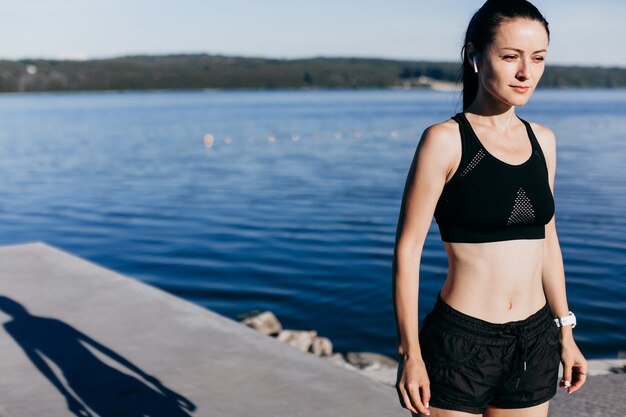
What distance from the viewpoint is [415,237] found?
2.41m

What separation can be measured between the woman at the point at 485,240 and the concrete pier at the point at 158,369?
196 centimetres

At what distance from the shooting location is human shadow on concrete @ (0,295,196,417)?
4.50 m

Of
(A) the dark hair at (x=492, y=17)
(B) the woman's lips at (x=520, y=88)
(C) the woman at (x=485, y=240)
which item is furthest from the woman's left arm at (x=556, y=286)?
(A) the dark hair at (x=492, y=17)

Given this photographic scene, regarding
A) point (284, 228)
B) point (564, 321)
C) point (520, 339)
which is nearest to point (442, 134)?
point (520, 339)

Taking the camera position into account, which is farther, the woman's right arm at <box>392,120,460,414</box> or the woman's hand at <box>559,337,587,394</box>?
the woman's hand at <box>559,337,587,394</box>

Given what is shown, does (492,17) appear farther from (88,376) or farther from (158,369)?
(88,376)

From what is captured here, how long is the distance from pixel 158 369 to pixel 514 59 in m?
3.62

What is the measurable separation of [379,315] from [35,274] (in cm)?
456

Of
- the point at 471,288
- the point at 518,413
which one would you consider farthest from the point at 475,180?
the point at 518,413

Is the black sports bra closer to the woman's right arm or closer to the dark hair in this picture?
the woman's right arm

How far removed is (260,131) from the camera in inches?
2224

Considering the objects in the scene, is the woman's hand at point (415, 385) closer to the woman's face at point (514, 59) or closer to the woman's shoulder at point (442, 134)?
the woman's shoulder at point (442, 134)

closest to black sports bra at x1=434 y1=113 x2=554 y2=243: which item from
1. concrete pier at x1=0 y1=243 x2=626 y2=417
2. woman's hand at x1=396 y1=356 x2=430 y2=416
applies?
woman's hand at x1=396 y1=356 x2=430 y2=416

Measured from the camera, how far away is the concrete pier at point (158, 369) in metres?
4.48
